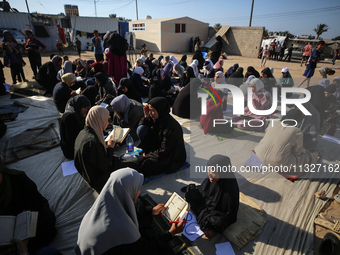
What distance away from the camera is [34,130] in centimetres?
442

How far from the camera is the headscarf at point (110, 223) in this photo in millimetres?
1404

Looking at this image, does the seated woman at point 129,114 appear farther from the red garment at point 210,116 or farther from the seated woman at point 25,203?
the seated woman at point 25,203

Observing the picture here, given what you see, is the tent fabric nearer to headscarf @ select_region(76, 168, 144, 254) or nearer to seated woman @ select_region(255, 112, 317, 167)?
seated woman @ select_region(255, 112, 317, 167)

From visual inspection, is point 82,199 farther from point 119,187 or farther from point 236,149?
point 236,149

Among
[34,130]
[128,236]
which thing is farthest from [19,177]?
[34,130]

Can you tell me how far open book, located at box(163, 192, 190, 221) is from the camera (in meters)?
2.10

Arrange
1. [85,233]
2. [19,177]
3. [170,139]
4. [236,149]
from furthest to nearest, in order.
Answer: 1. [236,149]
2. [170,139]
3. [19,177]
4. [85,233]

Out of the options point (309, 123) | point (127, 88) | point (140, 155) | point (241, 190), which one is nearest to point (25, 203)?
point (140, 155)

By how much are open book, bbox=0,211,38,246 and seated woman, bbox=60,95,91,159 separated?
61.3 inches

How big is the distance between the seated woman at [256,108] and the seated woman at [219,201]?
2862 mm

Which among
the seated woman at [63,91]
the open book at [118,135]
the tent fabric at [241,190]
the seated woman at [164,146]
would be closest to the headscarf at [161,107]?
the seated woman at [164,146]

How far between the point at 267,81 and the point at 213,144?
147 inches

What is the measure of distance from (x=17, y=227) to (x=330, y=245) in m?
3.05

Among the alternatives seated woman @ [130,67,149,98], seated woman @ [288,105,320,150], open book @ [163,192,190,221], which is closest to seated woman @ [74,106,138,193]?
open book @ [163,192,190,221]
